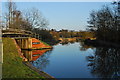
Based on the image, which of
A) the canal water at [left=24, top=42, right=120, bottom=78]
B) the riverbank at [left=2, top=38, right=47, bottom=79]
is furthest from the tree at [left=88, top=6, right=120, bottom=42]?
the riverbank at [left=2, top=38, right=47, bottom=79]

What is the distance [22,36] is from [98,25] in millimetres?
21376

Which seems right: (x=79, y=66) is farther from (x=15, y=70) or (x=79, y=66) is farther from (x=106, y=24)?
(x=106, y=24)

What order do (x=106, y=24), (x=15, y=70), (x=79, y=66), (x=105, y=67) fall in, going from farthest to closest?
(x=106, y=24) → (x=79, y=66) → (x=105, y=67) → (x=15, y=70)

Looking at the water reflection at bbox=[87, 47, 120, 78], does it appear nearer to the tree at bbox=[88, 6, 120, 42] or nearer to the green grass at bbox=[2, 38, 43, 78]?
the green grass at bbox=[2, 38, 43, 78]

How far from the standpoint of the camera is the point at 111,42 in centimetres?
3142

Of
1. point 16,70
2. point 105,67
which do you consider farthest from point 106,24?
point 16,70

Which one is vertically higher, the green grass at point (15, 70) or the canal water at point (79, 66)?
the green grass at point (15, 70)

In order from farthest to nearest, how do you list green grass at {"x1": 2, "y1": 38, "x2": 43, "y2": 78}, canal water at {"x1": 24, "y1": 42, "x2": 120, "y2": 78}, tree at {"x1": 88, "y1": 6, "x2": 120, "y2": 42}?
tree at {"x1": 88, "y1": 6, "x2": 120, "y2": 42}
canal water at {"x1": 24, "y1": 42, "x2": 120, "y2": 78}
green grass at {"x1": 2, "y1": 38, "x2": 43, "y2": 78}

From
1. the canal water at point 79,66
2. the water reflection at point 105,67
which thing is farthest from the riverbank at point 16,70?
the water reflection at point 105,67

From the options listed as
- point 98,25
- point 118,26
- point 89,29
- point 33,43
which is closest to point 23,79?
point 33,43

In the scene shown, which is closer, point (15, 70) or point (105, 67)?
point (15, 70)

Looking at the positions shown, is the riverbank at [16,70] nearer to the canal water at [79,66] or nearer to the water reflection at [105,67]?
the canal water at [79,66]

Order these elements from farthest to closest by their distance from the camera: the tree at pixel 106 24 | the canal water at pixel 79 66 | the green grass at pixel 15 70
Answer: the tree at pixel 106 24
the canal water at pixel 79 66
the green grass at pixel 15 70

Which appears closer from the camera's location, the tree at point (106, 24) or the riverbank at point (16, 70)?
the riverbank at point (16, 70)
